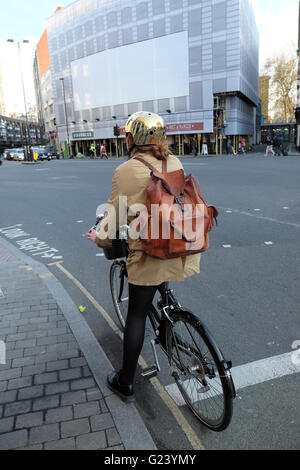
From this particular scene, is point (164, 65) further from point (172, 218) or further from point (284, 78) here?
point (172, 218)

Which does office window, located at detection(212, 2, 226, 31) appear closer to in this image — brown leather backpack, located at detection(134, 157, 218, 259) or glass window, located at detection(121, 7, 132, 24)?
glass window, located at detection(121, 7, 132, 24)

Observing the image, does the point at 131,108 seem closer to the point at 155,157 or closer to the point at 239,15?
the point at 239,15

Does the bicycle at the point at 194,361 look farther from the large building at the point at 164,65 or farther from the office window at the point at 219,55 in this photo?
the office window at the point at 219,55

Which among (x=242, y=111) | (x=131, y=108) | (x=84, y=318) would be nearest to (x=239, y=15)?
(x=242, y=111)

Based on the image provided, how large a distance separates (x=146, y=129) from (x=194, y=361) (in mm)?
1483

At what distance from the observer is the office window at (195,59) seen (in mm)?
41047

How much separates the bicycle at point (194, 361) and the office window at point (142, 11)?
164 ft

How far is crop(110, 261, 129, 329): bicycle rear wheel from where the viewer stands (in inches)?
136

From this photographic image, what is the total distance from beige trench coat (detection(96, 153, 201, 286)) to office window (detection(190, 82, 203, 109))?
138 ft

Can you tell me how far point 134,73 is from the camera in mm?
46719

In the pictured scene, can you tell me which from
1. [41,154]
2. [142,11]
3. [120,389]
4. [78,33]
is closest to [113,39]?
[142,11]

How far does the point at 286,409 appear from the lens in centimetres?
247
